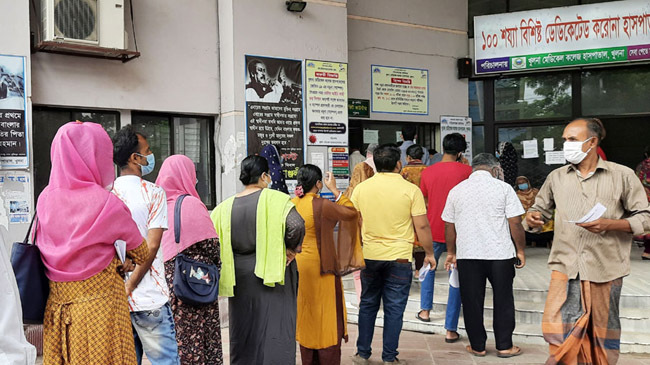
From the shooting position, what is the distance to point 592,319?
Result: 399 cm

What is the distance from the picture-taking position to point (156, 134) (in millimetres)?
8164

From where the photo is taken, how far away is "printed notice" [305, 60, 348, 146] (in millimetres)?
8672

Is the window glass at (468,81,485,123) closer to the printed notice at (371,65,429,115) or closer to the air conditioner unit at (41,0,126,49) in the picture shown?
the printed notice at (371,65,429,115)

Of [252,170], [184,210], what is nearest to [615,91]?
[252,170]

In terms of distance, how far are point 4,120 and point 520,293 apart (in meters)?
5.60

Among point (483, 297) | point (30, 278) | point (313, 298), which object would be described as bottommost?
point (483, 297)

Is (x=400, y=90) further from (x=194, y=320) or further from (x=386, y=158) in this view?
(x=194, y=320)

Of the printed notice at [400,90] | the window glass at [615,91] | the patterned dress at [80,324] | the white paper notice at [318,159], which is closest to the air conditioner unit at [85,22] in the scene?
the white paper notice at [318,159]

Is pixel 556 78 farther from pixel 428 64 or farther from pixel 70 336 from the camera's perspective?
pixel 70 336

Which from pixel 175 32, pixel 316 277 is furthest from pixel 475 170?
pixel 175 32

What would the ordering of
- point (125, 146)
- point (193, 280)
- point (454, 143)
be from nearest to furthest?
point (125, 146), point (193, 280), point (454, 143)

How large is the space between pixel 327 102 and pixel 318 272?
4312 mm

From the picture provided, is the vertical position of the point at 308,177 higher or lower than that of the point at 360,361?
higher

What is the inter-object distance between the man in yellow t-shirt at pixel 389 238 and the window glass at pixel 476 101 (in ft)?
20.0
